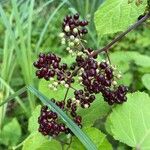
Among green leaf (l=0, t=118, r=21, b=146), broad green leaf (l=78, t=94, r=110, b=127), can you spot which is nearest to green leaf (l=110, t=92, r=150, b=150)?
broad green leaf (l=78, t=94, r=110, b=127)

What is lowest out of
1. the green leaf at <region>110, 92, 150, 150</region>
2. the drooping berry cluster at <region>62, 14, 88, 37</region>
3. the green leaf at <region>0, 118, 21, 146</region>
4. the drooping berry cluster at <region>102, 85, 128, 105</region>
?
the green leaf at <region>110, 92, 150, 150</region>

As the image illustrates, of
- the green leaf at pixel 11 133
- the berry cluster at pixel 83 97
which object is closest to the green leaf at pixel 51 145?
the berry cluster at pixel 83 97

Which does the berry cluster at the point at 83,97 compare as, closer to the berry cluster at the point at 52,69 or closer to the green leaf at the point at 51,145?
the berry cluster at the point at 52,69

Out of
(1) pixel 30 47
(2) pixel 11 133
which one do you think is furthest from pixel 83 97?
(2) pixel 11 133

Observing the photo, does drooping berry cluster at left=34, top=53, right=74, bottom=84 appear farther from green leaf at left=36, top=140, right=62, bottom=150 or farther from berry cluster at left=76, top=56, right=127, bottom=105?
green leaf at left=36, top=140, right=62, bottom=150

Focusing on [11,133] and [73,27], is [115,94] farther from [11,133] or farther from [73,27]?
[11,133]

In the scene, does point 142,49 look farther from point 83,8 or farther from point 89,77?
point 89,77
